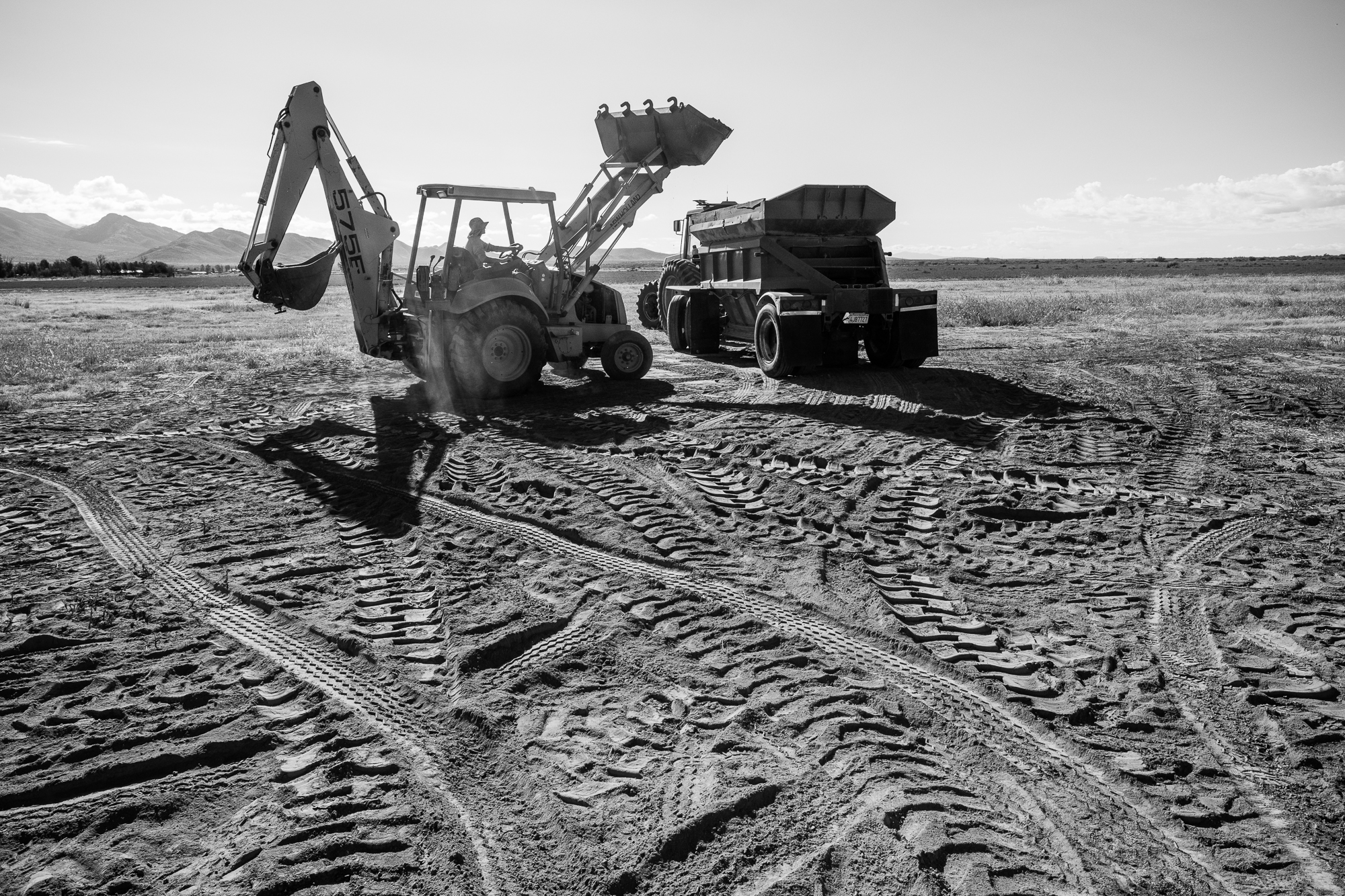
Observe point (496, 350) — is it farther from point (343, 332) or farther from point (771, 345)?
point (343, 332)

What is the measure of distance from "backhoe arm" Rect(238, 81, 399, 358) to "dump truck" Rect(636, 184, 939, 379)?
5.15 metres

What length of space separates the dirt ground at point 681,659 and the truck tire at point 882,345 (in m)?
3.67

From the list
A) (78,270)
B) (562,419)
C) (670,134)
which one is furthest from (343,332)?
(78,270)

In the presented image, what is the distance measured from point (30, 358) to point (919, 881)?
16988 millimetres

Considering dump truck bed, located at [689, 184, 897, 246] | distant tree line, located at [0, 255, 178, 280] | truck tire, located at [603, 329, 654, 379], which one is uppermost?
distant tree line, located at [0, 255, 178, 280]

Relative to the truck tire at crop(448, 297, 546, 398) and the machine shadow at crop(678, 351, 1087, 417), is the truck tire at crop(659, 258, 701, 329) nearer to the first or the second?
the machine shadow at crop(678, 351, 1087, 417)

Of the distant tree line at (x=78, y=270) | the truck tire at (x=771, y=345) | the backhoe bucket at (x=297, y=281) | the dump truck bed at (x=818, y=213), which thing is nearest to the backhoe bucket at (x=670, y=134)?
the dump truck bed at (x=818, y=213)

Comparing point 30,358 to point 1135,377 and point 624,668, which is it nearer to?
point 624,668

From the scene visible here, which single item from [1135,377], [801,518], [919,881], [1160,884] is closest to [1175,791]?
[1160,884]

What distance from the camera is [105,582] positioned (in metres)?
5.09

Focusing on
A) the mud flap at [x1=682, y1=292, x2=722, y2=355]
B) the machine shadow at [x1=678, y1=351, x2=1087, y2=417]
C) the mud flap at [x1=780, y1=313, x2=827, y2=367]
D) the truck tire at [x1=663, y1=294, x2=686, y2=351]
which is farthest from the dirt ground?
the truck tire at [x1=663, y1=294, x2=686, y2=351]

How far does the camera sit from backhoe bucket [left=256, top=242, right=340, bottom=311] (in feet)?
36.2

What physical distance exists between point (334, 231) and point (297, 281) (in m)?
0.83

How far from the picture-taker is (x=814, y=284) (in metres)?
13.0
